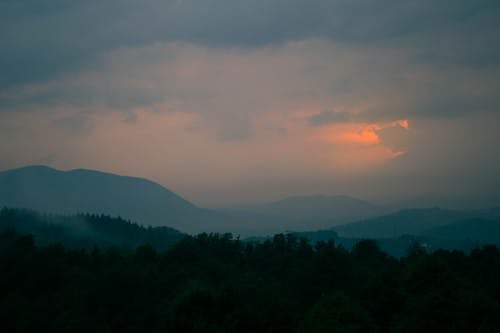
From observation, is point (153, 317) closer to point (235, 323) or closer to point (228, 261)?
point (235, 323)

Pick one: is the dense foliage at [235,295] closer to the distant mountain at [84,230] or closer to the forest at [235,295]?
the forest at [235,295]

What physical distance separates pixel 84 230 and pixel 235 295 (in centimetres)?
12345

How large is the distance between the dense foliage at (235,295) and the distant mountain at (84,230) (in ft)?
226

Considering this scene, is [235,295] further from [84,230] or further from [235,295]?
[84,230]

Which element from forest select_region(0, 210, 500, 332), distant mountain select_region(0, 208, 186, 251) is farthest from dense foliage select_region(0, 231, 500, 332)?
distant mountain select_region(0, 208, 186, 251)

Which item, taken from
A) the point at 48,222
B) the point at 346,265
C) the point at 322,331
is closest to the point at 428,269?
the point at 322,331

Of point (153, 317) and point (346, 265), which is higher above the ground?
point (346, 265)

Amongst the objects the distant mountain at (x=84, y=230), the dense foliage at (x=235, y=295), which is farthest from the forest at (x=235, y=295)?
the distant mountain at (x=84, y=230)

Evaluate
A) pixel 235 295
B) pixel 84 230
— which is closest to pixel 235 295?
pixel 235 295

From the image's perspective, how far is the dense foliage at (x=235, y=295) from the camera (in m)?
23.4

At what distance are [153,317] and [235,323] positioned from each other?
10540mm

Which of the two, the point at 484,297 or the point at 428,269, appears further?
the point at 428,269

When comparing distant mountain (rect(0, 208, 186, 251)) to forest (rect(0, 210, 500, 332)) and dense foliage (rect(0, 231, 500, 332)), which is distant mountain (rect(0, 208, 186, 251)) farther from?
dense foliage (rect(0, 231, 500, 332))

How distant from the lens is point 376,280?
3105 centimetres
